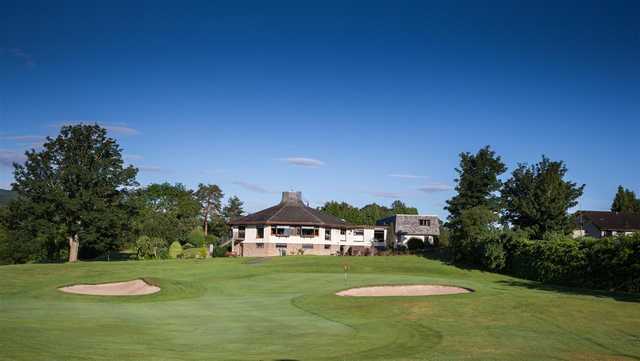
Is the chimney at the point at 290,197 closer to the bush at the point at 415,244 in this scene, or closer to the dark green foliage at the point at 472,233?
the bush at the point at 415,244

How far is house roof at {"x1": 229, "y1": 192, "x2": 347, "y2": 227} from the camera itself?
236ft

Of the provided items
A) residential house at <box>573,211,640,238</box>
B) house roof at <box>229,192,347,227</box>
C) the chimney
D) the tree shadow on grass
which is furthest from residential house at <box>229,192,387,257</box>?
residential house at <box>573,211,640,238</box>

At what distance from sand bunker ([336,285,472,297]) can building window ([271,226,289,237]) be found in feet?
126

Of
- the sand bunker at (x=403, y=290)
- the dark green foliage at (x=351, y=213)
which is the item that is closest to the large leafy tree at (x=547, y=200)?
the sand bunker at (x=403, y=290)

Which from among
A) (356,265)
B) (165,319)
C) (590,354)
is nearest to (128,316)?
A: (165,319)

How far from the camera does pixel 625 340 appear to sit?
17.0 m

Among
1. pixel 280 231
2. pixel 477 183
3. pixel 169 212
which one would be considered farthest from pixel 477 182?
pixel 169 212

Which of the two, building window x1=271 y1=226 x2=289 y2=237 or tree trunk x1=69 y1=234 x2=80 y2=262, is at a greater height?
building window x1=271 y1=226 x2=289 y2=237

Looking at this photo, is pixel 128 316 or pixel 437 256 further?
pixel 437 256

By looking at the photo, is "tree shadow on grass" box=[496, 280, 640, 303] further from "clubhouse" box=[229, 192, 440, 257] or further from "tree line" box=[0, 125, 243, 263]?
"tree line" box=[0, 125, 243, 263]

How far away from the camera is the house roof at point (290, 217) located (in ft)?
236

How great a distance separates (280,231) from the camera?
72062 mm

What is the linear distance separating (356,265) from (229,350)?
36.4 m

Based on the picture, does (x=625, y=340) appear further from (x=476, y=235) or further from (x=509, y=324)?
(x=476, y=235)
